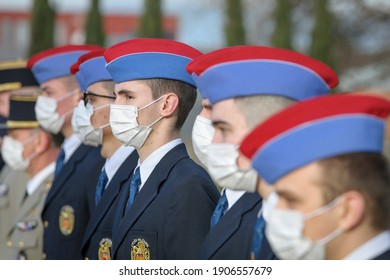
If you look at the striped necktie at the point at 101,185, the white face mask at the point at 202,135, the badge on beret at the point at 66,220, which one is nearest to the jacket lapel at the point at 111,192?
the striped necktie at the point at 101,185

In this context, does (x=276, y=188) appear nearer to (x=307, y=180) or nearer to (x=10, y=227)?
(x=307, y=180)

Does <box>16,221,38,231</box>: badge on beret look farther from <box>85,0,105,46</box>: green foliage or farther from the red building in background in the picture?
the red building in background

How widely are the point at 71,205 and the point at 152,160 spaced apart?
150 cm

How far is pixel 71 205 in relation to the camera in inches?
252

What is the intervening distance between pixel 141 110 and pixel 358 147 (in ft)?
7.04

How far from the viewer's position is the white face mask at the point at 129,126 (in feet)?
16.6

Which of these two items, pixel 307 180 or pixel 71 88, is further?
pixel 71 88

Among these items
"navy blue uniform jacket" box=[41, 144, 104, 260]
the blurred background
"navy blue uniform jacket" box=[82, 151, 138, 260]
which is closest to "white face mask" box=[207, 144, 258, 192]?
"navy blue uniform jacket" box=[82, 151, 138, 260]

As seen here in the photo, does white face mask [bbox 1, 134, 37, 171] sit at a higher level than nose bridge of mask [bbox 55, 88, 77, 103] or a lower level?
lower

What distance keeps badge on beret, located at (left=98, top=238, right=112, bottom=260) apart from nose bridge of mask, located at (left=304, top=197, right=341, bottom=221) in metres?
2.40

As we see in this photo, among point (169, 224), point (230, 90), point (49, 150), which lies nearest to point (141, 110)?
point (169, 224)

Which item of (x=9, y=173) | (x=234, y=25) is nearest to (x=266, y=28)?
(x=234, y=25)

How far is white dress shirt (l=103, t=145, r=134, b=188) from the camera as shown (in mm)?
5910

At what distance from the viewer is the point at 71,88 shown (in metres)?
7.34
